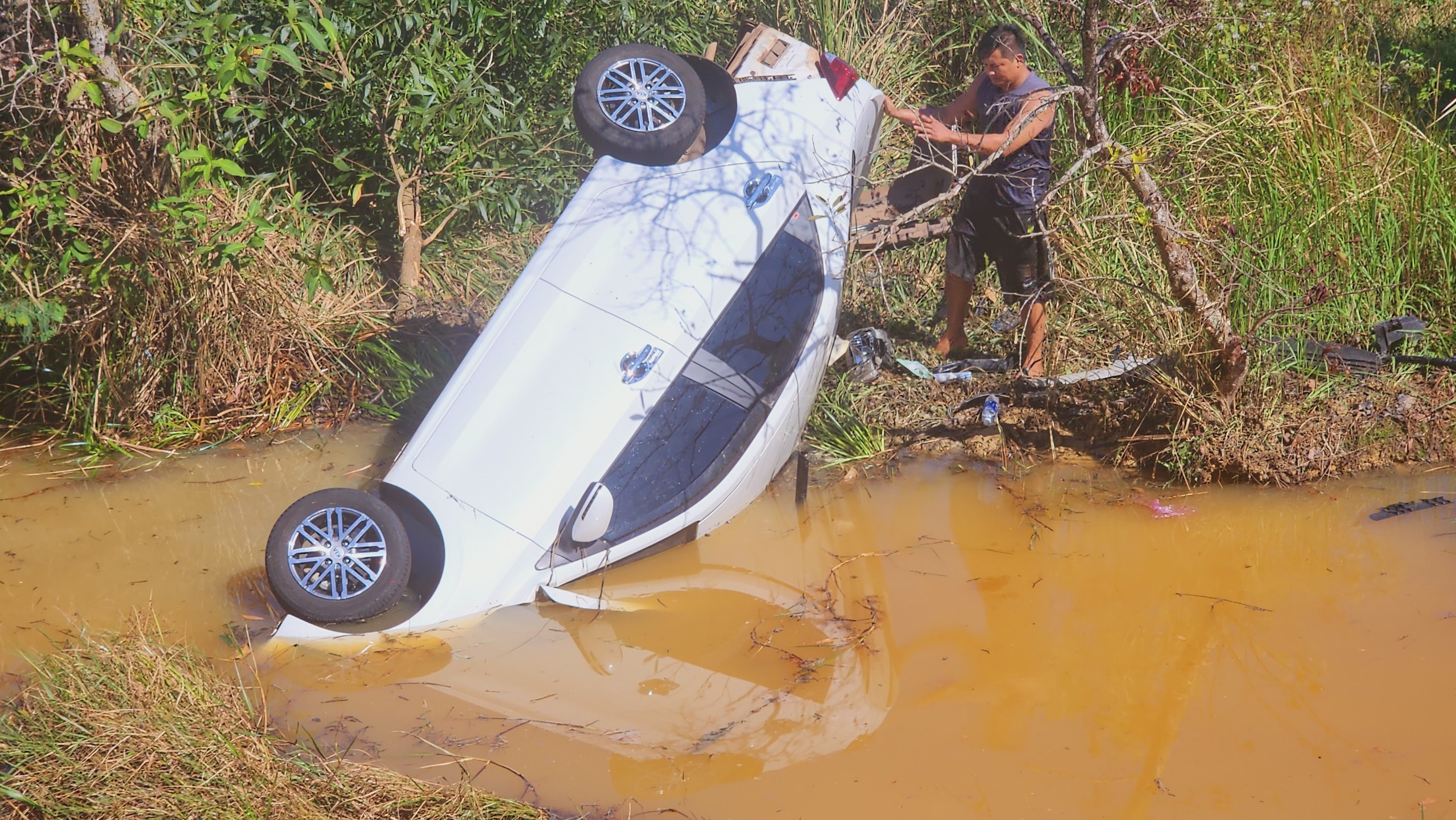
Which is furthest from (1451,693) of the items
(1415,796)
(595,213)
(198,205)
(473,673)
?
(198,205)

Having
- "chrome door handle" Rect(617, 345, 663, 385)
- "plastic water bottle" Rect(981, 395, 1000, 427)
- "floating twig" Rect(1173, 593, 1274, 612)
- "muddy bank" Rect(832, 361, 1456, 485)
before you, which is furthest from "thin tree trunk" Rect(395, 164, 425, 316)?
"floating twig" Rect(1173, 593, 1274, 612)

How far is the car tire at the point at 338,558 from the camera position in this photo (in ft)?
13.5

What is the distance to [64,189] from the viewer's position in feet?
17.1

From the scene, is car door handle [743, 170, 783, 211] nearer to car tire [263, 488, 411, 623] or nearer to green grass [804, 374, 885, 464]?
green grass [804, 374, 885, 464]

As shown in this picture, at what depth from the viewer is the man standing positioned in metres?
5.27

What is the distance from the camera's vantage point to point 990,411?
5.73m

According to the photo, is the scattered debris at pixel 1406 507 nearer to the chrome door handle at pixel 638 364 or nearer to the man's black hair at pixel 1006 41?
the man's black hair at pixel 1006 41

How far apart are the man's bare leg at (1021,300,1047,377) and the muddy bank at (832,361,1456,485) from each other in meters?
0.16

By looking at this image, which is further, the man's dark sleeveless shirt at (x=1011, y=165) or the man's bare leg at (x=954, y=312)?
the man's bare leg at (x=954, y=312)

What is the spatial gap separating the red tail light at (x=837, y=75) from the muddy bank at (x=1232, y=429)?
1.87 m

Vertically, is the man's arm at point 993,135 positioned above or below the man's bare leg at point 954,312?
above

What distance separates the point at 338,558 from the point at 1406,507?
4786 millimetres

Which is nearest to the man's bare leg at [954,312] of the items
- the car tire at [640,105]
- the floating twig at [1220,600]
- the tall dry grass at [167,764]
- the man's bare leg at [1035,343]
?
the man's bare leg at [1035,343]

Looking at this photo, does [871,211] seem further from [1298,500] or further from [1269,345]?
[1298,500]
